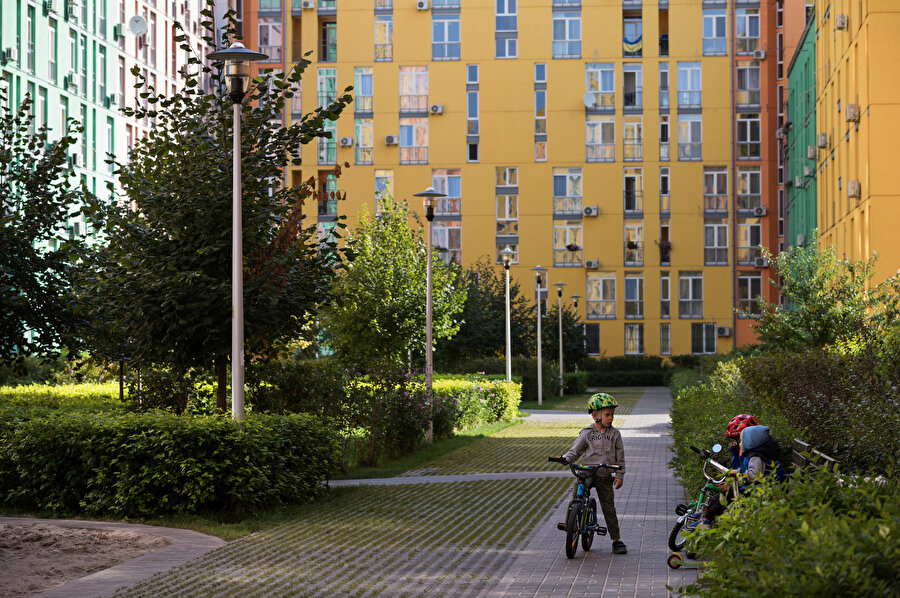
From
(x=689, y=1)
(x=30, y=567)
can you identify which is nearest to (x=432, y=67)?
(x=689, y=1)

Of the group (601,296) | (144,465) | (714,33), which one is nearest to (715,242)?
(601,296)

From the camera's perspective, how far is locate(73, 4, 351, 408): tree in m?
15.6

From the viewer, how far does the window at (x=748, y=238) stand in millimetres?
64938

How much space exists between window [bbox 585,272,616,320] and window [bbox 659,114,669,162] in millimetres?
7065

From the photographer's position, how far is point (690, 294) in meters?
65.6

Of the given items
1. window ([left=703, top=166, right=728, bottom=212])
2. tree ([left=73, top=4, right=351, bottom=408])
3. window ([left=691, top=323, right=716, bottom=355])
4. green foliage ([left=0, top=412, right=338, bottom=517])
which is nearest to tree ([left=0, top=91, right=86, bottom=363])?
tree ([left=73, top=4, right=351, bottom=408])

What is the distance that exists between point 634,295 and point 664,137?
8.93m

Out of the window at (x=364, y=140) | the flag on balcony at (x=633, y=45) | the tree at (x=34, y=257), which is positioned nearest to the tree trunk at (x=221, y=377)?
the tree at (x=34, y=257)

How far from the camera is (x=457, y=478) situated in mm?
18203

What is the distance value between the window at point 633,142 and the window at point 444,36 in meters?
10.5

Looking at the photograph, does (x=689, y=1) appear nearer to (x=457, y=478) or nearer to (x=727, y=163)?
(x=727, y=163)

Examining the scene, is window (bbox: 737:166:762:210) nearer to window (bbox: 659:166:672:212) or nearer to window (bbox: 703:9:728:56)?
window (bbox: 659:166:672:212)

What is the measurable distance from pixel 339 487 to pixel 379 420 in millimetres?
3927

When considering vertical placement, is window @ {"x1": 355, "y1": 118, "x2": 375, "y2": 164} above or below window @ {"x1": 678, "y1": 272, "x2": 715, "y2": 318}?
above
